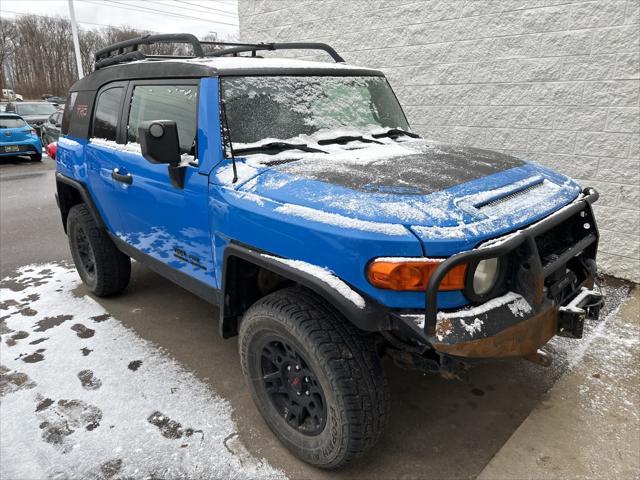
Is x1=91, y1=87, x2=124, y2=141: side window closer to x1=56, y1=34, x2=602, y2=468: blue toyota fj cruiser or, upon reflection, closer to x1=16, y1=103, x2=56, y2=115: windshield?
x1=56, y1=34, x2=602, y2=468: blue toyota fj cruiser

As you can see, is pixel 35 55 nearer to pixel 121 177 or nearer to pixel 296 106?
pixel 121 177

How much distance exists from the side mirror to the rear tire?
1866mm

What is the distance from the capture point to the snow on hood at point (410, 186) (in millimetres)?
2090

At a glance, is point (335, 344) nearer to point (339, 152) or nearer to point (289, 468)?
point (289, 468)

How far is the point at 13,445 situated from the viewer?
2.65 m

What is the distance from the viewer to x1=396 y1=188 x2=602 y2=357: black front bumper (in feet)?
6.44

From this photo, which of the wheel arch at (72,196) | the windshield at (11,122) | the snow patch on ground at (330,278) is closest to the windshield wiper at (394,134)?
the snow patch on ground at (330,278)

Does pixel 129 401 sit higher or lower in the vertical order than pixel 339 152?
lower

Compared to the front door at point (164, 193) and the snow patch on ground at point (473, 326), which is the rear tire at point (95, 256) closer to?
the front door at point (164, 193)

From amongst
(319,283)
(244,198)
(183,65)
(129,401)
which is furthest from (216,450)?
(183,65)

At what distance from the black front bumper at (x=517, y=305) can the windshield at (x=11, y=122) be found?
1483 centimetres

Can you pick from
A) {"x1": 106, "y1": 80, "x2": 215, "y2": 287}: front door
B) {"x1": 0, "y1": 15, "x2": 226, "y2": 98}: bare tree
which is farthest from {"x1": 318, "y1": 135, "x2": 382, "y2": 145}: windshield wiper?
{"x1": 0, "y1": 15, "x2": 226, "y2": 98}: bare tree

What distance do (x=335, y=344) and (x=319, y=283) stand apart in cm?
30

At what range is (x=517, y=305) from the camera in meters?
2.14
